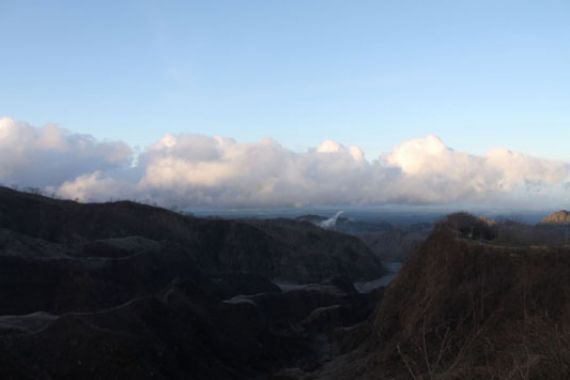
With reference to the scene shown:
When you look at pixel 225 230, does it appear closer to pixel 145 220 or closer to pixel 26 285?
pixel 145 220

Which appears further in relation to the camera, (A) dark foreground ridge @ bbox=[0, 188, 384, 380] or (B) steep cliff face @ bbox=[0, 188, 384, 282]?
(B) steep cliff face @ bbox=[0, 188, 384, 282]

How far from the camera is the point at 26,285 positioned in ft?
150

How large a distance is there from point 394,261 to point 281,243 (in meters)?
40.1

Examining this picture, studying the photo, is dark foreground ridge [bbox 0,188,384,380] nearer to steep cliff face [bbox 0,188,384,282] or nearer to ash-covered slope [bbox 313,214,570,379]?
steep cliff face [bbox 0,188,384,282]

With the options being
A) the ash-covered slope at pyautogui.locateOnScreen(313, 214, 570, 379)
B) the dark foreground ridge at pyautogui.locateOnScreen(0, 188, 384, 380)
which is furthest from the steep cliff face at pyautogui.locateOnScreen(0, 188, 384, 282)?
the ash-covered slope at pyautogui.locateOnScreen(313, 214, 570, 379)

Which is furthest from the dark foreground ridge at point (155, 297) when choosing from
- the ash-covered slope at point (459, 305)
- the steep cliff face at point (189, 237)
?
the ash-covered slope at point (459, 305)

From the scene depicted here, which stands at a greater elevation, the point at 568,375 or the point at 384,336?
the point at 568,375

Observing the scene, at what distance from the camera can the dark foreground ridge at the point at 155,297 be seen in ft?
89.8

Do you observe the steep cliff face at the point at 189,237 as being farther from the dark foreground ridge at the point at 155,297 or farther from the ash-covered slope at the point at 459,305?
the ash-covered slope at the point at 459,305

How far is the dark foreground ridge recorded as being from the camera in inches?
1078

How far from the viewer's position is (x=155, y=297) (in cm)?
3697

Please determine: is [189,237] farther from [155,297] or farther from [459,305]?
[459,305]

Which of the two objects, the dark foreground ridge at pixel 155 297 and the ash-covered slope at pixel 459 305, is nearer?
the dark foreground ridge at pixel 155 297

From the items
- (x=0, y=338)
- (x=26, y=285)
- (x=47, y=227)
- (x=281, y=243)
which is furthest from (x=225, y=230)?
(x=0, y=338)
